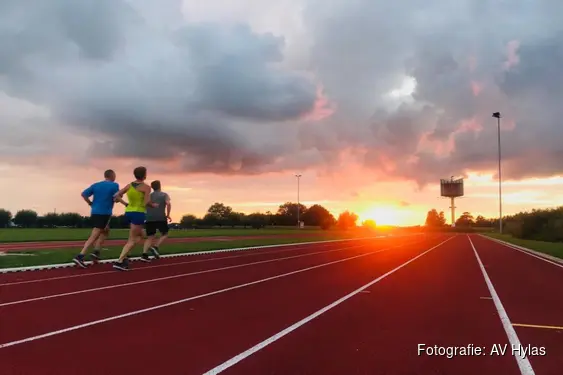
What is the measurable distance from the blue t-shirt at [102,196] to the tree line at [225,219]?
55.9m

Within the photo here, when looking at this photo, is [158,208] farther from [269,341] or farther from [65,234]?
[65,234]

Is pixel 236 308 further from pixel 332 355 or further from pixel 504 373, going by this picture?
pixel 504 373

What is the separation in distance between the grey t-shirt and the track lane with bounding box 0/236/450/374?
20.8 ft

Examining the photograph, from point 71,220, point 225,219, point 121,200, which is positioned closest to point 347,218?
point 225,219

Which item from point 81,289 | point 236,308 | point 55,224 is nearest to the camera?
point 236,308

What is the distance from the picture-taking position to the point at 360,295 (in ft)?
27.3

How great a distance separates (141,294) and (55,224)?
98716 mm

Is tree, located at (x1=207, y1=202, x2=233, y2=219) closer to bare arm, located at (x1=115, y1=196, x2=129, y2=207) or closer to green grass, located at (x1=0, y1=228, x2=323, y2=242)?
green grass, located at (x1=0, y1=228, x2=323, y2=242)

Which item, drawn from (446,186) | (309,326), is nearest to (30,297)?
(309,326)

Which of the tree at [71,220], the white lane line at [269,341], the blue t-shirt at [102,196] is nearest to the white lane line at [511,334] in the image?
the white lane line at [269,341]

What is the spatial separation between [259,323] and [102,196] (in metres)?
6.89

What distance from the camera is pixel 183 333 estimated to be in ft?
17.5

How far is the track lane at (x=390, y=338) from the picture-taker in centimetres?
432

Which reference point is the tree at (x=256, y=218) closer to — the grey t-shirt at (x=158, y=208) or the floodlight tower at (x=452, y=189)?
the floodlight tower at (x=452, y=189)
